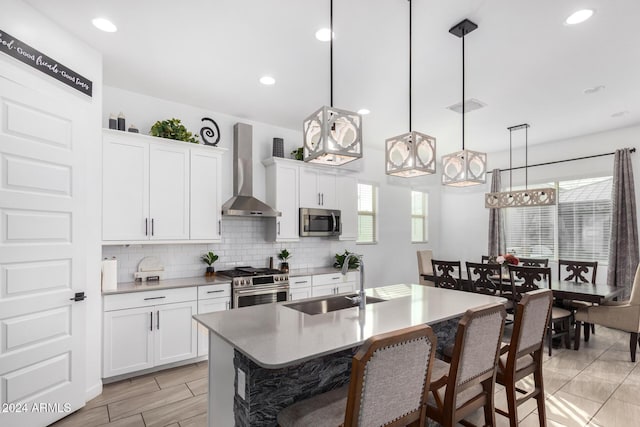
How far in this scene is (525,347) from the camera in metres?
2.24

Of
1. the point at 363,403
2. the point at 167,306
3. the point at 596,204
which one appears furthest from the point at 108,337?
the point at 596,204

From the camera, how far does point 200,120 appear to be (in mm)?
4410

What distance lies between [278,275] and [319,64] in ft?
8.23

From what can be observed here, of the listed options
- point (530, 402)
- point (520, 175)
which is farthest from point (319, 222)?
point (520, 175)

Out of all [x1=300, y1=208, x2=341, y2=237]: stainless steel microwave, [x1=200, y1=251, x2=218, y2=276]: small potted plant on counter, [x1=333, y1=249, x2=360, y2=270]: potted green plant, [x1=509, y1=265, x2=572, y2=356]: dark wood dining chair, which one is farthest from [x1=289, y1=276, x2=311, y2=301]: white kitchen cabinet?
[x1=509, y1=265, x2=572, y2=356]: dark wood dining chair

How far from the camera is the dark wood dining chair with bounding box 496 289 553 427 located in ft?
6.99

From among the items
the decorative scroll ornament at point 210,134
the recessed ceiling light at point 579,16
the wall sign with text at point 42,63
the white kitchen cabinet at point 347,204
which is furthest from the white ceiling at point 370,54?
the white kitchen cabinet at point 347,204

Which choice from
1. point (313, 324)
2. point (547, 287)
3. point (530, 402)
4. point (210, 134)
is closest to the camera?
point (313, 324)

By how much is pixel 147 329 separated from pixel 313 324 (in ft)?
7.33

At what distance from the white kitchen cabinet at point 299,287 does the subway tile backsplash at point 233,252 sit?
1.78 feet

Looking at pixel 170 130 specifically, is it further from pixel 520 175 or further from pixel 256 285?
pixel 520 175

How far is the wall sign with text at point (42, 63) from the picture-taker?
231 cm

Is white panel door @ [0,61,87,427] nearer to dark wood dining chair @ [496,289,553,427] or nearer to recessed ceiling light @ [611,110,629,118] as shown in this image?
dark wood dining chair @ [496,289,553,427]

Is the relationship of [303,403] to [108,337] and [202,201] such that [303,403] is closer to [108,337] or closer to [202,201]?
[108,337]
